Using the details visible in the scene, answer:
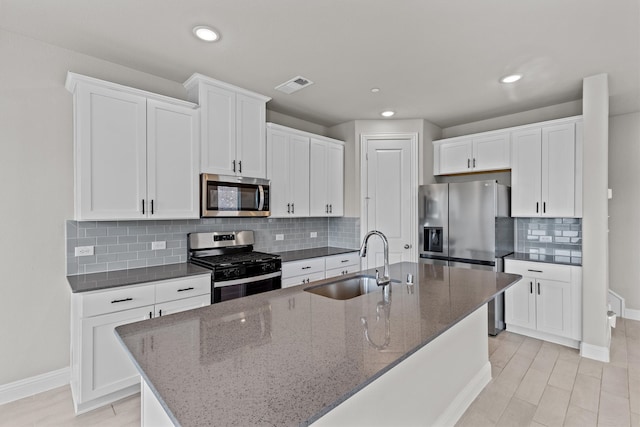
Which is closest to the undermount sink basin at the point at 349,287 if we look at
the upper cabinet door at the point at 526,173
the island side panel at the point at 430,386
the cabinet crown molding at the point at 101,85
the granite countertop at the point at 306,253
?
the island side panel at the point at 430,386

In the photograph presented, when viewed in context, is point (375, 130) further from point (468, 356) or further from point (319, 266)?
point (468, 356)

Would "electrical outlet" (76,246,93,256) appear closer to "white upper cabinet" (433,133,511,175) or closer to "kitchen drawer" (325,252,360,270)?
"kitchen drawer" (325,252,360,270)

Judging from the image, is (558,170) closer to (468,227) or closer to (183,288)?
(468,227)

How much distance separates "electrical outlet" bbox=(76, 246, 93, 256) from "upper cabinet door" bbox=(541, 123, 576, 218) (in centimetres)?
447

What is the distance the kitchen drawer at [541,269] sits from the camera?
125 inches

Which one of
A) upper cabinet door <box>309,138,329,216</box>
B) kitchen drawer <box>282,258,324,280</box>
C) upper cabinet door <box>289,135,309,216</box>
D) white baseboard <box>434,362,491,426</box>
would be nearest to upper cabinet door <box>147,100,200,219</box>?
kitchen drawer <box>282,258,324,280</box>

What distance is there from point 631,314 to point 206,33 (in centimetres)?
562

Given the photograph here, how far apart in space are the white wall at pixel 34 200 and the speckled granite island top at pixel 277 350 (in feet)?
5.44

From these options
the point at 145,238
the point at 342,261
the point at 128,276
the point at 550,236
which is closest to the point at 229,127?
the point at 145,238

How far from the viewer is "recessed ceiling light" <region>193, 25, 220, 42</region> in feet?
7.07

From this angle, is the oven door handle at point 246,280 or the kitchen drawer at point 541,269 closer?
the oven door handle at point 246,280

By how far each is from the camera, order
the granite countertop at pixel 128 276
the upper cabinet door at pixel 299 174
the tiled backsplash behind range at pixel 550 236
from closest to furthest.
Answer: the granite countertop at pixel 128 276 → the tiled backsplash behind range at pixel 550 236 → the upper cabinet door at pixel 299 174

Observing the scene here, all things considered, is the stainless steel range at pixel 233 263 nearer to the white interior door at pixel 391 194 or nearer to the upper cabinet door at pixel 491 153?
the white interior door at pixel 391 194

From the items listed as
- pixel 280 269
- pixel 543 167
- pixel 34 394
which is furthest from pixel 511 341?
pixel 34 394
